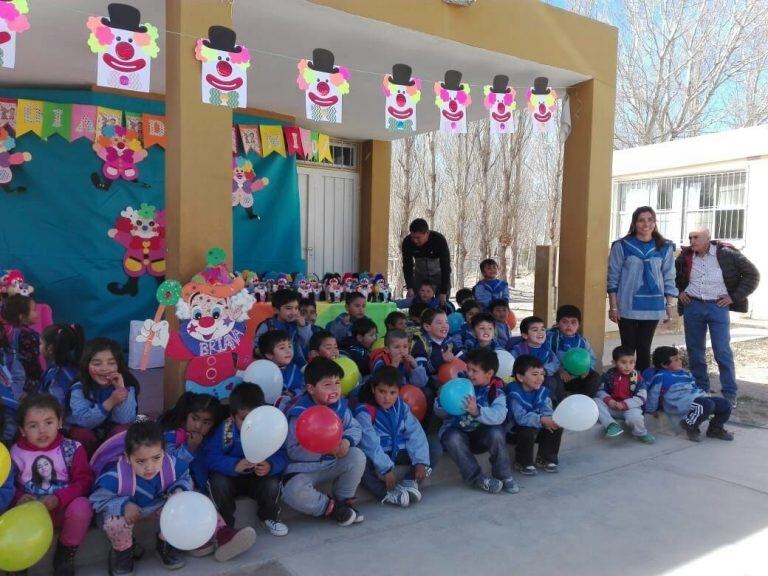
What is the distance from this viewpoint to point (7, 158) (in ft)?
18.5

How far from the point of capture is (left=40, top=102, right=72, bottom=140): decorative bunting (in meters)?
5.74

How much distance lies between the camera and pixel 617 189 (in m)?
14.6

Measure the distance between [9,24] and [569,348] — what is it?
4284 millimetres

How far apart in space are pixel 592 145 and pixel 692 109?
63.8 feet

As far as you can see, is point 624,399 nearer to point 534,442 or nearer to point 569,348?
point 569,348

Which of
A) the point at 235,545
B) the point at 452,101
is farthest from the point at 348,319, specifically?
the point at 235,545

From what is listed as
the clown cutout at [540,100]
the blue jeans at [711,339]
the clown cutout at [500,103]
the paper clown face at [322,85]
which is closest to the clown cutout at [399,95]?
the paper clown face at [322,85]

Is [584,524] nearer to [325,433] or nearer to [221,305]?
[325,433]

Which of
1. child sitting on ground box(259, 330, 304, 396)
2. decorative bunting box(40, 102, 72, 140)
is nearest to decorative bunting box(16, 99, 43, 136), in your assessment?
decorative bunting box(40, 102, 72, 140)

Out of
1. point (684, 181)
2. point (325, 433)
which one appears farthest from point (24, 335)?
point (684, 181)

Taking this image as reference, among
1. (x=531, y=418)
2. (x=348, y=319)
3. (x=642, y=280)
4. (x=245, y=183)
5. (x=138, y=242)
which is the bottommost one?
(x=531, y=418)

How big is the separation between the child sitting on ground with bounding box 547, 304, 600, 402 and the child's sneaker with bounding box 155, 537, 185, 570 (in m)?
3.05

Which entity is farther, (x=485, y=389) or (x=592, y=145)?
(x=592, y=145)

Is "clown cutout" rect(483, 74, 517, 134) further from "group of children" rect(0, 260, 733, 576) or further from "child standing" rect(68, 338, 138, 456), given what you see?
"child standing" rect(68, 338, 138, 456)
